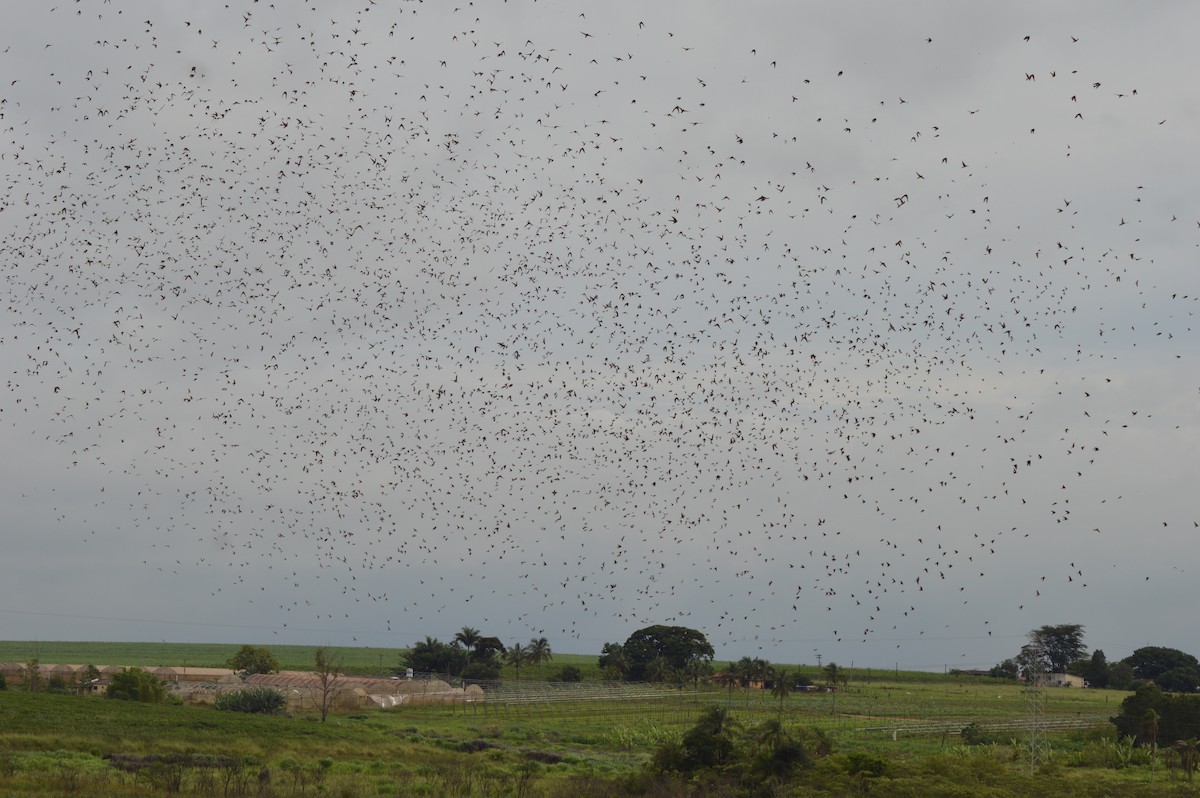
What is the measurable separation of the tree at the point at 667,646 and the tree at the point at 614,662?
49.6 inches

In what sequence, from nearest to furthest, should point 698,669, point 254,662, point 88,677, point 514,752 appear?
point 514,752, point 88,677, point 254,662, point 698,669

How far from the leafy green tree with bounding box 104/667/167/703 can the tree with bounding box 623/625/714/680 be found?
9849 cm

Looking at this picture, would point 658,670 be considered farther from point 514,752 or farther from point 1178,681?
point 514,752

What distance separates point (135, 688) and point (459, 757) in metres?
39.8

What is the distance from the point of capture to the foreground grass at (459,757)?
45.3 metres

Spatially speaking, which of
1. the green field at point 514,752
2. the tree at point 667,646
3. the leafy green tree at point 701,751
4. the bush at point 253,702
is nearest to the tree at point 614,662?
the tree at point 667,646

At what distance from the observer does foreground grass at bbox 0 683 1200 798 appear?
45.3 m

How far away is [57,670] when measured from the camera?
112562mm

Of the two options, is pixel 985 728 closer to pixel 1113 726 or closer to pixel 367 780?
pixel 1113 726

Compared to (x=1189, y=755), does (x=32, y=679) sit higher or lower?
higher

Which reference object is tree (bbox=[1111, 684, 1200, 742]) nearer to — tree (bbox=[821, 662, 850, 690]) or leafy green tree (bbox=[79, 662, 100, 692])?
tree (bbox=[821, 662, 850, 690])

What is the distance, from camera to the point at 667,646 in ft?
617

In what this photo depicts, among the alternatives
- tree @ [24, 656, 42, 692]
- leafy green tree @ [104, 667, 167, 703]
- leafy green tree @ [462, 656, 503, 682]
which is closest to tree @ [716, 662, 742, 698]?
leafy green tree @ [462, 656, 503, 682]

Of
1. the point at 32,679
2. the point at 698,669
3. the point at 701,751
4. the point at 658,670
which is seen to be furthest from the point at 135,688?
the point at 698,669
